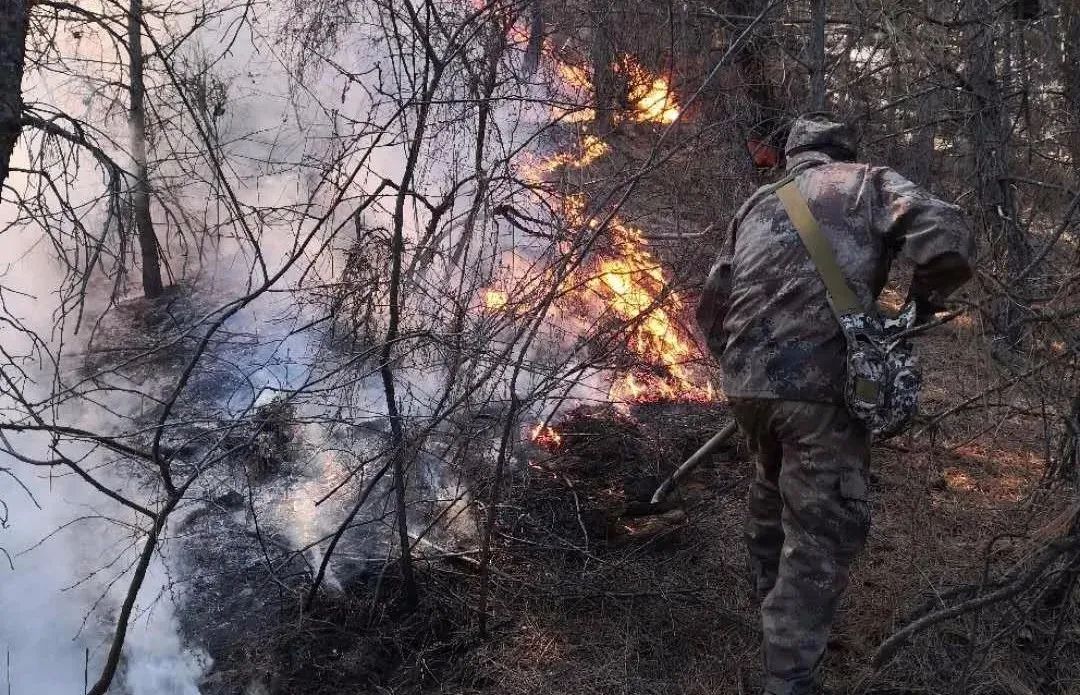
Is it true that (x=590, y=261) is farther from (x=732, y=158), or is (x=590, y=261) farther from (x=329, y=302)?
(x=329, y=302)

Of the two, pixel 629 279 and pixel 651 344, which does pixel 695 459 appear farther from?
pixel 629 279

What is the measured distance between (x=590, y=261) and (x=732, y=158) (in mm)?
1531

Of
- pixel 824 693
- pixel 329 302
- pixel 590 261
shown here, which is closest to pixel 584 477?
pixel 590 261

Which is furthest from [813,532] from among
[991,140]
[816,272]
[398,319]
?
[991,140]

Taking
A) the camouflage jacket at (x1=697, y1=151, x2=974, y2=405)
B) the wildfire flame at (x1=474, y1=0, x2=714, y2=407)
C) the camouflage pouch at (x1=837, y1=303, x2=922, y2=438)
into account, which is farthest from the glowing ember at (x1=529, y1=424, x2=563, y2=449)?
the camouflage pouch at (x1=837, y1=303, x2=922, y2=438)

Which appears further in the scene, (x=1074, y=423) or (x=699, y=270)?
(x=699, y=270)

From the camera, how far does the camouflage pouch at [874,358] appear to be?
10.3ft

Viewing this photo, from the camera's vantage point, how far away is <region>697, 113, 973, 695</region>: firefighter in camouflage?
3283mm

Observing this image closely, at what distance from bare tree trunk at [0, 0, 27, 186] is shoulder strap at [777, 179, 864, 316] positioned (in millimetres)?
3402

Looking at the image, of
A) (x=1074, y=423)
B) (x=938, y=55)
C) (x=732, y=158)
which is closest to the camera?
(x=1074, y=423)

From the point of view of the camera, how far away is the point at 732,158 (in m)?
6.54

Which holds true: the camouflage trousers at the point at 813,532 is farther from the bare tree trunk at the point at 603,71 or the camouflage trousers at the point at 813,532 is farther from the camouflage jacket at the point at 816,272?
the bare tree trunk at the point at 603,71

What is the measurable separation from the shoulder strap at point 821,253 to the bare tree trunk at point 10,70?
3.40 m

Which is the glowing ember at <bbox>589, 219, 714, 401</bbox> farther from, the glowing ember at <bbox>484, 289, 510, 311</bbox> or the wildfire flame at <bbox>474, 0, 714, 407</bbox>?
the glowing ember at <bbox>484, 289, 510, 311</bbox>
